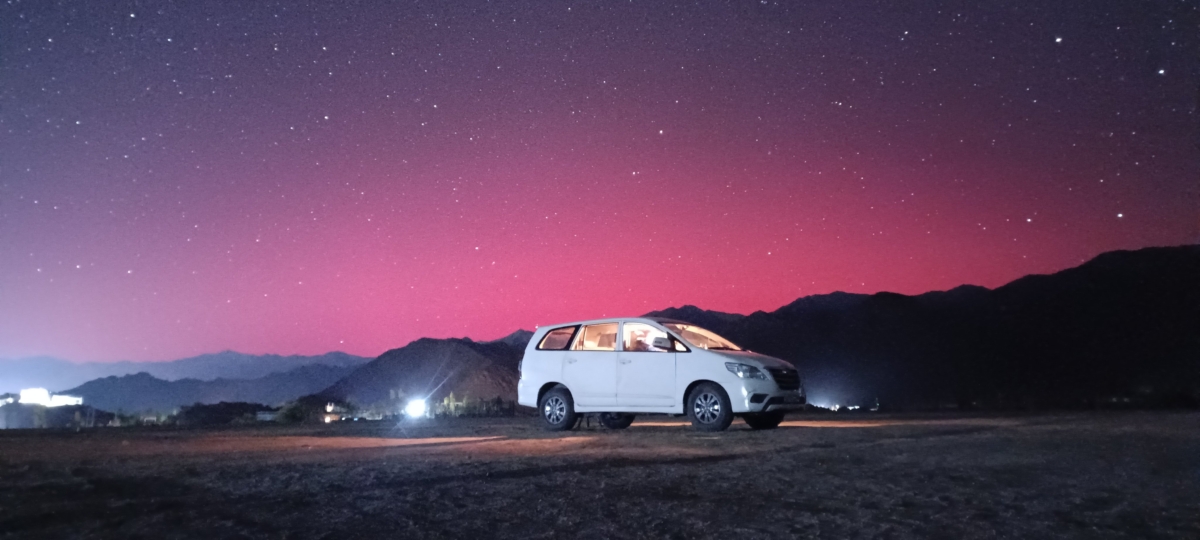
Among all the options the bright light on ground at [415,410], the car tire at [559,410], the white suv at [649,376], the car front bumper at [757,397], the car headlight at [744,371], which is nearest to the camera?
the car front bumper at [757,397]

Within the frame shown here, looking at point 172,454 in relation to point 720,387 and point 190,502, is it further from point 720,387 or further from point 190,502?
point 720,387

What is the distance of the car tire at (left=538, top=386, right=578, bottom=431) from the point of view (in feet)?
51.6

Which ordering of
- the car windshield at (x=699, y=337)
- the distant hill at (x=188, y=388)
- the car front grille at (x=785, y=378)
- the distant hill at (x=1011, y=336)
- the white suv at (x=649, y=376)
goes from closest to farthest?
the white suv at (x=649, y=376) → the car front grille at (x=785, y=378) → the car windshield at (x=699, y=337) → the distant hill at (x=1011, y=336) → the distant hill at (x=188, y=388)

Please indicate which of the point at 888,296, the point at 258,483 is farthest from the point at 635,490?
the point at 888,296

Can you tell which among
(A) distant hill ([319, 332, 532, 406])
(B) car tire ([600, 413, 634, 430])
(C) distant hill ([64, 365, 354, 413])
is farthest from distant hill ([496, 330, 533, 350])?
(B) car tire ([600, 413, 634, 430])

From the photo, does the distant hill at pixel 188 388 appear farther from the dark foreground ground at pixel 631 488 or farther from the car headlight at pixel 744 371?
the dark foreground ground at pixel 631 488

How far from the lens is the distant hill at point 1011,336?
45800 mm

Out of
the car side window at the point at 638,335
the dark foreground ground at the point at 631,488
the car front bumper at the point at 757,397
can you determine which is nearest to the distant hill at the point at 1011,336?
the car front bumper at the point at 757,397

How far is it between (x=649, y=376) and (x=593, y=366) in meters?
1.04

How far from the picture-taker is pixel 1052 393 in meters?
43.0

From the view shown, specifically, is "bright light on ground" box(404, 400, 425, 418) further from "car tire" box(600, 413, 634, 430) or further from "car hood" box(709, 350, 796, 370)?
"car hood" box(709, 350, 796, 370)

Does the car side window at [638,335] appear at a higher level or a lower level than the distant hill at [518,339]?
lower

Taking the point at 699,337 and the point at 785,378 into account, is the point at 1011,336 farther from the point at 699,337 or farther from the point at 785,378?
the point at 699,337

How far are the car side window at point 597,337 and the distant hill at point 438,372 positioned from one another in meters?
41.7
